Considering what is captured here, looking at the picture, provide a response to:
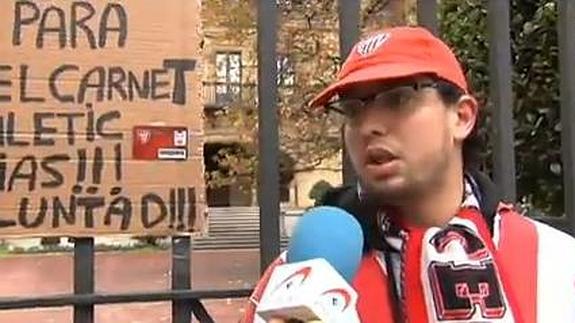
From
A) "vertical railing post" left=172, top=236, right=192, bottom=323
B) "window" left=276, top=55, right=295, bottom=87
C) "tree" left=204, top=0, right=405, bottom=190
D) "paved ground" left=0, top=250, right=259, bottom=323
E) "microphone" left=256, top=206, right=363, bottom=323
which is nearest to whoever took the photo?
"microphone" left=256, top=206, right=363, bottom=323

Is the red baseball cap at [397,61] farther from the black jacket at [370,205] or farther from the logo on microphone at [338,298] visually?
the logo on microphone at [338,298]

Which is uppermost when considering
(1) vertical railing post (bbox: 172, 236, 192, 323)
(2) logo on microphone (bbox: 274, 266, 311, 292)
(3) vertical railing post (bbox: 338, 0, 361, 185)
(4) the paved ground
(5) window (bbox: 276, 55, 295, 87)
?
(5) window (bbox: 276, 55, 295, 87)

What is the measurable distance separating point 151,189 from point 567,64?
1.16 meters

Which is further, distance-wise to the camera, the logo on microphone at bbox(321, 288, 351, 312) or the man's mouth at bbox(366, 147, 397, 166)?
the man's mouth at bbox(366, 147, 397, 166)

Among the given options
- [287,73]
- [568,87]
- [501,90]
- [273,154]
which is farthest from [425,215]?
[287,73]

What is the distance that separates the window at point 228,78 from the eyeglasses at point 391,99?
465 inches

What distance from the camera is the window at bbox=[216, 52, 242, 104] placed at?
1346cm

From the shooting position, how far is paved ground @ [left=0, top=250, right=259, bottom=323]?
9.96 meters

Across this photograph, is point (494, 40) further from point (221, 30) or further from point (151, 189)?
point (221, 30)

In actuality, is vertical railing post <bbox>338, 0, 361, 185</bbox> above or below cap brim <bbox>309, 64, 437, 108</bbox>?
above

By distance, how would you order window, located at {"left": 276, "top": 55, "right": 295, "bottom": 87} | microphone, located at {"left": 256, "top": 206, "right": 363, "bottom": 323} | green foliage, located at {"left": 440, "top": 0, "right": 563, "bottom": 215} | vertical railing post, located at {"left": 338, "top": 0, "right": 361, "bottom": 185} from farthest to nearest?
window, located at {"left": 276, "top": 55, "right": 295, "bottom": 87} < green foliage, located at {"left": 440, "top": 0, "right": 563, "bottom": 215} < vertical railing post, located at {"left": 338, "top": 0, "right": 361, "bottom": 185} < microphone, located at {"left": 256, "top": 206, "right": 363, "bottom": 323}

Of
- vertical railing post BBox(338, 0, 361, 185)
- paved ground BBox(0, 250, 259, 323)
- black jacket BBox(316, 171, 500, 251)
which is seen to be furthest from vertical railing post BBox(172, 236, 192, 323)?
paved ground BBox(0, 250, 259, 323)

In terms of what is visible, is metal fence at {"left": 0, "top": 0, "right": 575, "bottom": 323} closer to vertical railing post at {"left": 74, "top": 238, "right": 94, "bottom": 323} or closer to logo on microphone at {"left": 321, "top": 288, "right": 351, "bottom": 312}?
vertical railing post at {"left": 74, "top": 238, "right": 94, "bottom": 323}

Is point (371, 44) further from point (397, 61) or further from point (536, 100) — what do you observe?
point (536, 100)
